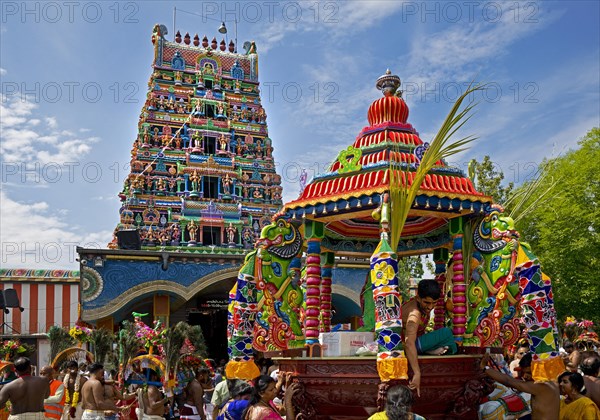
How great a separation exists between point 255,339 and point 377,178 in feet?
9.47

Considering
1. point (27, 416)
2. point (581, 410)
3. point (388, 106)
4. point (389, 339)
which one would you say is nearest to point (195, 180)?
point (388, 106)

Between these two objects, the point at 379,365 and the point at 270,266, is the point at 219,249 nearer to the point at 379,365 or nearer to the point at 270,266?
the point at 270,266

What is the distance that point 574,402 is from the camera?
614 cm

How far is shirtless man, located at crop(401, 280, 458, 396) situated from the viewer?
679cm

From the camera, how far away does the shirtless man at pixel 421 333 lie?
22.3ft

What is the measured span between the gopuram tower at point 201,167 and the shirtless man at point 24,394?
1596 cm

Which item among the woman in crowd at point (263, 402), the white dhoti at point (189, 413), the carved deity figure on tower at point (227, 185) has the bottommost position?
the white dhoti at point (189, 413)

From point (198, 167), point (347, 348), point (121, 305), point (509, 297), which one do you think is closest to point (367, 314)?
point (347, 348)

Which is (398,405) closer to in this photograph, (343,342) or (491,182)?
(343,342)

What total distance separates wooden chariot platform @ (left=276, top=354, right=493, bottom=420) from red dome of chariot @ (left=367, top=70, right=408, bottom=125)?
381 cm

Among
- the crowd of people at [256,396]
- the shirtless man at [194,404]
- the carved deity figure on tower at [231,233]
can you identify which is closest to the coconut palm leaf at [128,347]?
the crowd of people at [256,396]

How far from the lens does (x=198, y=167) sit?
1262 inches

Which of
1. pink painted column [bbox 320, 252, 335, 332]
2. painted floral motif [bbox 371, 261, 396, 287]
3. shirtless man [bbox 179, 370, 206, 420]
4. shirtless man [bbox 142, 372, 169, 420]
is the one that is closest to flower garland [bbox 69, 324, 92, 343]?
shirtless man [bbox 142, 372, 169, 420]

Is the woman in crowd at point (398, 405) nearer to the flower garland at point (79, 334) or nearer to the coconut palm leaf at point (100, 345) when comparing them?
the flower garland at point (79, 334)
